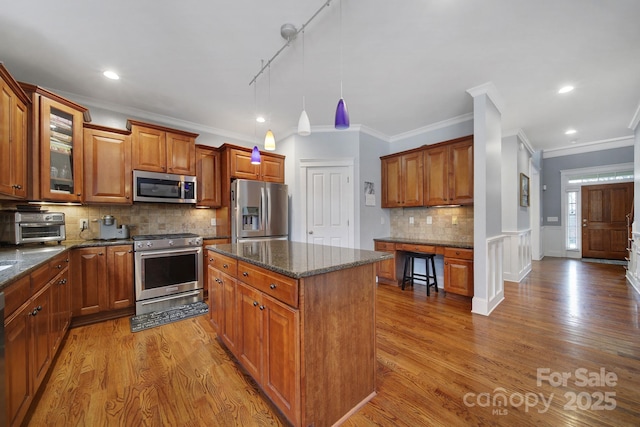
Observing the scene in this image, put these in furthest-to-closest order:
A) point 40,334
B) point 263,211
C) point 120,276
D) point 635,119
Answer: point 263,211 < point 635,119 < point 120,276 < point 40,334

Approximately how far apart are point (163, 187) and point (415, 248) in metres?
3.67

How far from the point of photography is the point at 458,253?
10.9 feet

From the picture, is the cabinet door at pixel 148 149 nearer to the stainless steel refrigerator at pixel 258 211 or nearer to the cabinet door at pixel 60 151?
the cabinet door at pixel 60 151

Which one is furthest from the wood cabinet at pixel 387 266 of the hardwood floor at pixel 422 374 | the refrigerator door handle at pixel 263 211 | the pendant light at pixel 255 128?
the pendant light at pixel 255 128

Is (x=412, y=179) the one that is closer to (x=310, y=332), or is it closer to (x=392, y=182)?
(x=392, y=182)

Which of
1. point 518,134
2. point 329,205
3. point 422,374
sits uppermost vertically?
point 518,134

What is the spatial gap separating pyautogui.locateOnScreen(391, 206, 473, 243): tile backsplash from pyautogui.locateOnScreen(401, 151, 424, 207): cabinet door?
0.34m

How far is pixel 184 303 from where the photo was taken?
10.7 feet

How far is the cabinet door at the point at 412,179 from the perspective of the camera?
3932mm

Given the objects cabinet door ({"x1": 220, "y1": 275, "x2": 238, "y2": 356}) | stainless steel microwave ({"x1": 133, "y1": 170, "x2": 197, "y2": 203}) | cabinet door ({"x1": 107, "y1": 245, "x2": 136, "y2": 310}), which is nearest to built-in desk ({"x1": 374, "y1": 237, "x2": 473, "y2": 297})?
cabinet door ({"x1": 220, "y1": 275, "x2": 238, "y2": 356})

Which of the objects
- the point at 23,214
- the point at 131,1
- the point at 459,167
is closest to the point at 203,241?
the point at 23,214

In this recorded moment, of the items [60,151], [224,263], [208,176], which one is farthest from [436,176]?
[60,151]

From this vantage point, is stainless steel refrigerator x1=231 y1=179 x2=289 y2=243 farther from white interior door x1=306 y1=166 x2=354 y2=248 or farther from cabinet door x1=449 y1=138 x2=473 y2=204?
cabinet door x1=449 y1=138 x2=473 y2=204

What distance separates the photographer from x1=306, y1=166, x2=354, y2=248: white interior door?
4133mm
